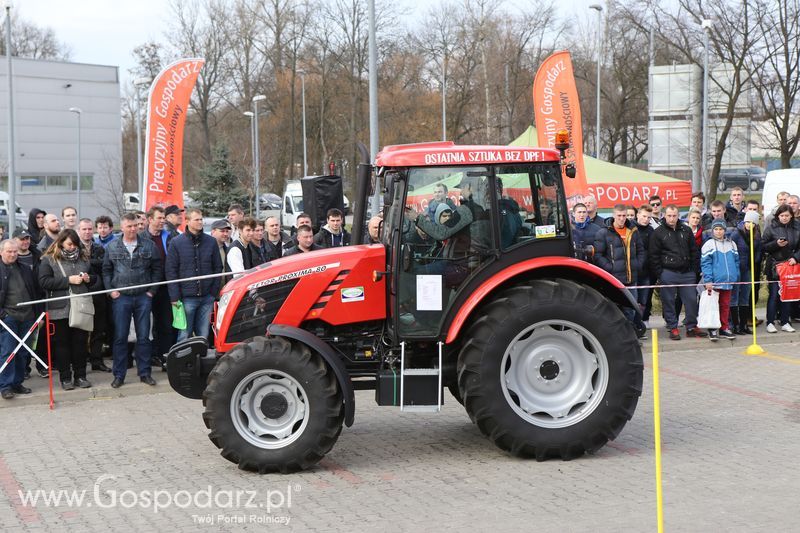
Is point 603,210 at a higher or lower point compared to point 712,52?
lower

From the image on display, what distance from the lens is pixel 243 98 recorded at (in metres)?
54.7

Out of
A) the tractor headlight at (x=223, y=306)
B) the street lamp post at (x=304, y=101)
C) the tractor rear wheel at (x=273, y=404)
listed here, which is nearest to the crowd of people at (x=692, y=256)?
the tractor headlight at (x=223, y=306)

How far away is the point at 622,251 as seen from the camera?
486 inches

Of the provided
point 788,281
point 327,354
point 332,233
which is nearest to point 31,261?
point 332,233

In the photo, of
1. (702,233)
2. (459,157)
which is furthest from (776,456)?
(702,233)

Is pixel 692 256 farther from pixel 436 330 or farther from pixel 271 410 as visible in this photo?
Answer: pixel 271 410

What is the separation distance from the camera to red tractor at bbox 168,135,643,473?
274 inches

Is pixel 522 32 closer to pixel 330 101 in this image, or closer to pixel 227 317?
pixel 330 101

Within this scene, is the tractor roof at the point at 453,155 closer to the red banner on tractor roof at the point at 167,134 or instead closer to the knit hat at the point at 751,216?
the knit hat at the point at 751,216

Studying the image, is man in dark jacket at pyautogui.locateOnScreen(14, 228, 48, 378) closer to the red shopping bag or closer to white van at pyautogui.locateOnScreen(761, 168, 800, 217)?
the red shopping bag

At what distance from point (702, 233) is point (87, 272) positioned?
848cm

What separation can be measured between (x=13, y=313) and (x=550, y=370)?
607 centimetres

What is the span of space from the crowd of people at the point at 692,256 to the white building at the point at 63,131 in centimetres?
4860

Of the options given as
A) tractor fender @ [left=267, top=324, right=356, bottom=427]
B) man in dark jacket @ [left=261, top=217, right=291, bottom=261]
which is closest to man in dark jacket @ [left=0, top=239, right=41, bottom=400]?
man in dark jacket @ [left=261, top=217, right=291, bottom=261]
